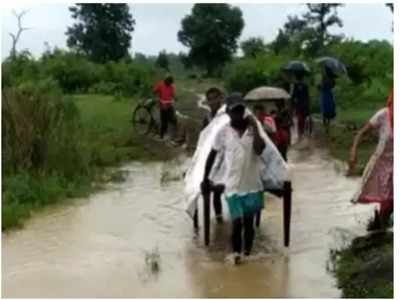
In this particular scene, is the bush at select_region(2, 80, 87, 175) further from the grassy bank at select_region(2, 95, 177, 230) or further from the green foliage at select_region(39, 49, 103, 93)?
the green foliage at select_region(39, 49, 103, 93)

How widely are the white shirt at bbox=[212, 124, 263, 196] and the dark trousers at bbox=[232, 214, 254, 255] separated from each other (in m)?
0.29

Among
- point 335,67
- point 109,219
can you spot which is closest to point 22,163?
point 109,219

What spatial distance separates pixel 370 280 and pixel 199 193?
2.40 meters

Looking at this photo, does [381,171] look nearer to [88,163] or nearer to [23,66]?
[88,163]

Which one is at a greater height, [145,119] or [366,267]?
[145,119]

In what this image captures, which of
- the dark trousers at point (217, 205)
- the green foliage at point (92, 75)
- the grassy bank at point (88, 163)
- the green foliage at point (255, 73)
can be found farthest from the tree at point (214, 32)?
the dark trousers at point (217, 205)

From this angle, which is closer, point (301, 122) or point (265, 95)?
point (265, 95)

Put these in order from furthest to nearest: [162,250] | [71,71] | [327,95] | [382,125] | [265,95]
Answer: [71,71] < [327,95] < [265,95] < [162,250] < [382,125]

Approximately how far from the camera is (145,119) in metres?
21.3

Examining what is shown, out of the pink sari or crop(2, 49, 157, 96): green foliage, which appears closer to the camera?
the pink sari

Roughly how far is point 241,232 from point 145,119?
13.0m

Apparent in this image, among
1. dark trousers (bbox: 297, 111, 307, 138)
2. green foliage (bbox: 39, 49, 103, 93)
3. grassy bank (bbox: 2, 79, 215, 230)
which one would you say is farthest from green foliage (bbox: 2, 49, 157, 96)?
dark trousers (bbox: 297, 111, 307, 138)

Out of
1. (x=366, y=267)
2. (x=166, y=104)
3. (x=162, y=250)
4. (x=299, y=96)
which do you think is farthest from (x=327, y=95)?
(x=366, y=267)

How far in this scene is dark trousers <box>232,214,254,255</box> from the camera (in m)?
8.40
